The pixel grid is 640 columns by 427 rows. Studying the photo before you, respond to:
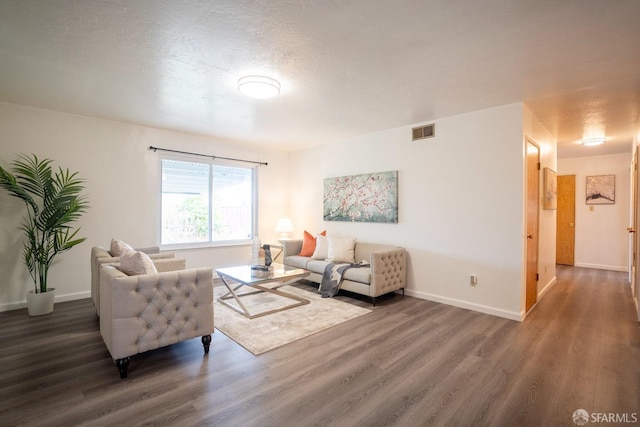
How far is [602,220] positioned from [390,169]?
539 centimetres

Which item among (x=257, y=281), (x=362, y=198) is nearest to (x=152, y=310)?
(x=257, y=281)

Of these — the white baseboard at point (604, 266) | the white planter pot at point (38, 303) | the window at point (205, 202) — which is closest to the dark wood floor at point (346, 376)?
the white planter pot at point (38, 303)

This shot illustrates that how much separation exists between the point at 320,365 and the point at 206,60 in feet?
8.88

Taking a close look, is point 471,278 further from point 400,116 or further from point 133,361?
point 133,361

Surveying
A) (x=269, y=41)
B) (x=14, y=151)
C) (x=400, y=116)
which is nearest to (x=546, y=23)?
(x=269, y=41)

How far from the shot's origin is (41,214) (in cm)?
371

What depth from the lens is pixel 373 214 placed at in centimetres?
505

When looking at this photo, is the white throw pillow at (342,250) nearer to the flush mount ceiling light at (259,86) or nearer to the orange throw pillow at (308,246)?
the orange throw pillow at (308,246)

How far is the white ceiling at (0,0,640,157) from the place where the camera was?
1967mm

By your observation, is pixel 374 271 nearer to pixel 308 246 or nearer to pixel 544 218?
pixel 308 246

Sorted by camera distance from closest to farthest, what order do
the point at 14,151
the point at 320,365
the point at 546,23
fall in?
the point at 546,23 → the point at 320,365 → the point at 14,151

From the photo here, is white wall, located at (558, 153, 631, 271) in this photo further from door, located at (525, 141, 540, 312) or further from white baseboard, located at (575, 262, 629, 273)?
door, located at (525, 141, 540, 312)

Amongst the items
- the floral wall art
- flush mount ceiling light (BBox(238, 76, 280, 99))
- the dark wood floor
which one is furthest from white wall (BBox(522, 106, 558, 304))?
flush mount ceiling light (BBox(238, 76, 280, 99))

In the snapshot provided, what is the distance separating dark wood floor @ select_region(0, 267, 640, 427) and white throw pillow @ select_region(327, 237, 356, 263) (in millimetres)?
1399
